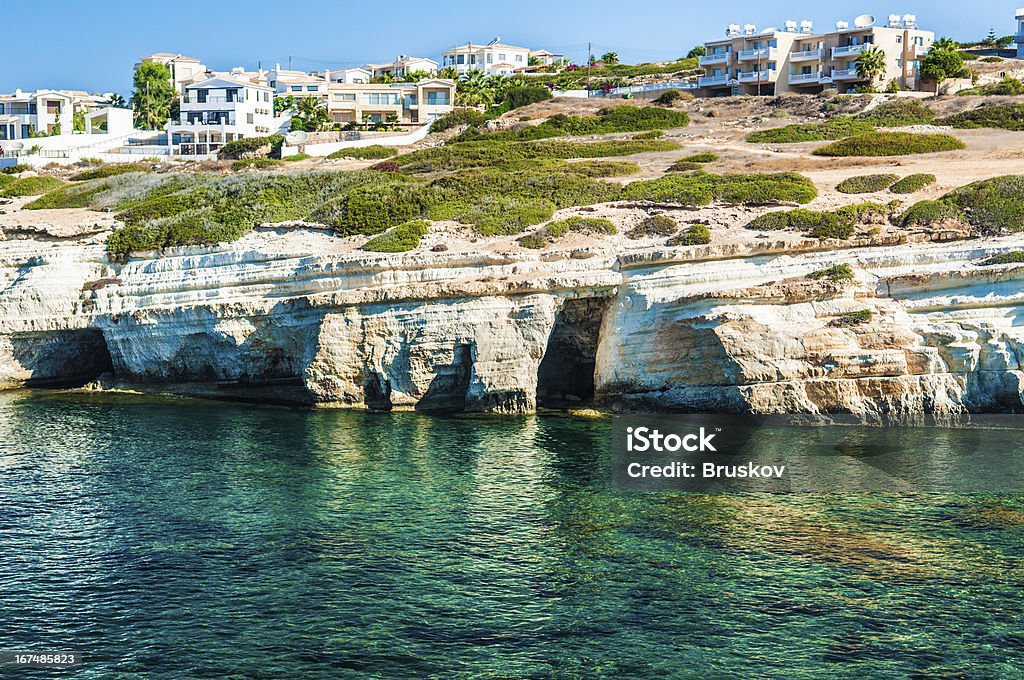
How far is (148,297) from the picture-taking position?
37.2 m

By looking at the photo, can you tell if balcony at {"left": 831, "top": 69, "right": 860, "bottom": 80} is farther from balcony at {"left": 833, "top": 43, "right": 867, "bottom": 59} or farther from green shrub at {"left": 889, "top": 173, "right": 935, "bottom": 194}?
green shrub at {"left": 889, "top": 173, "right": 935, "bottom": 194}

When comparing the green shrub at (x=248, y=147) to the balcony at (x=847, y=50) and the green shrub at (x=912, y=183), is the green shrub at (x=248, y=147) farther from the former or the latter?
the green shrub at (x=912, y=183)

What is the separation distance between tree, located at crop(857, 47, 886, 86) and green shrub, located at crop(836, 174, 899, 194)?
44.1 m

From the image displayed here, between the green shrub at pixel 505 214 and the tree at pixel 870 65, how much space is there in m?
50.1

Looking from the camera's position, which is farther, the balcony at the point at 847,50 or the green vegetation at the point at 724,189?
the balcony at the point at 847,50

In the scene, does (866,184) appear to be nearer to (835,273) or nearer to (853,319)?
(835,273)

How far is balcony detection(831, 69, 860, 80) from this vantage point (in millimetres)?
84062

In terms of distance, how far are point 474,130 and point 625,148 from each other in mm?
17098

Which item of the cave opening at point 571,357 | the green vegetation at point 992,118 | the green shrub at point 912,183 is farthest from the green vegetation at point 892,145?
the cave opening at point 571,357

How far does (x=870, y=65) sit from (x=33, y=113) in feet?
250

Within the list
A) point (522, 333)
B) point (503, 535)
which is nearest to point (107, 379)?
point (522, 333)

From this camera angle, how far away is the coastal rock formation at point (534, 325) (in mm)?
29250

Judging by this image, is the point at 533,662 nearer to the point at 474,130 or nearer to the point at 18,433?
the point at 18,433

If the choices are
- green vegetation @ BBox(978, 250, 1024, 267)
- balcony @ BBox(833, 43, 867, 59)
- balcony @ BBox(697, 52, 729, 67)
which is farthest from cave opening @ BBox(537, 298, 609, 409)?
balcony @ BBox(697, 52, 729, 67)
